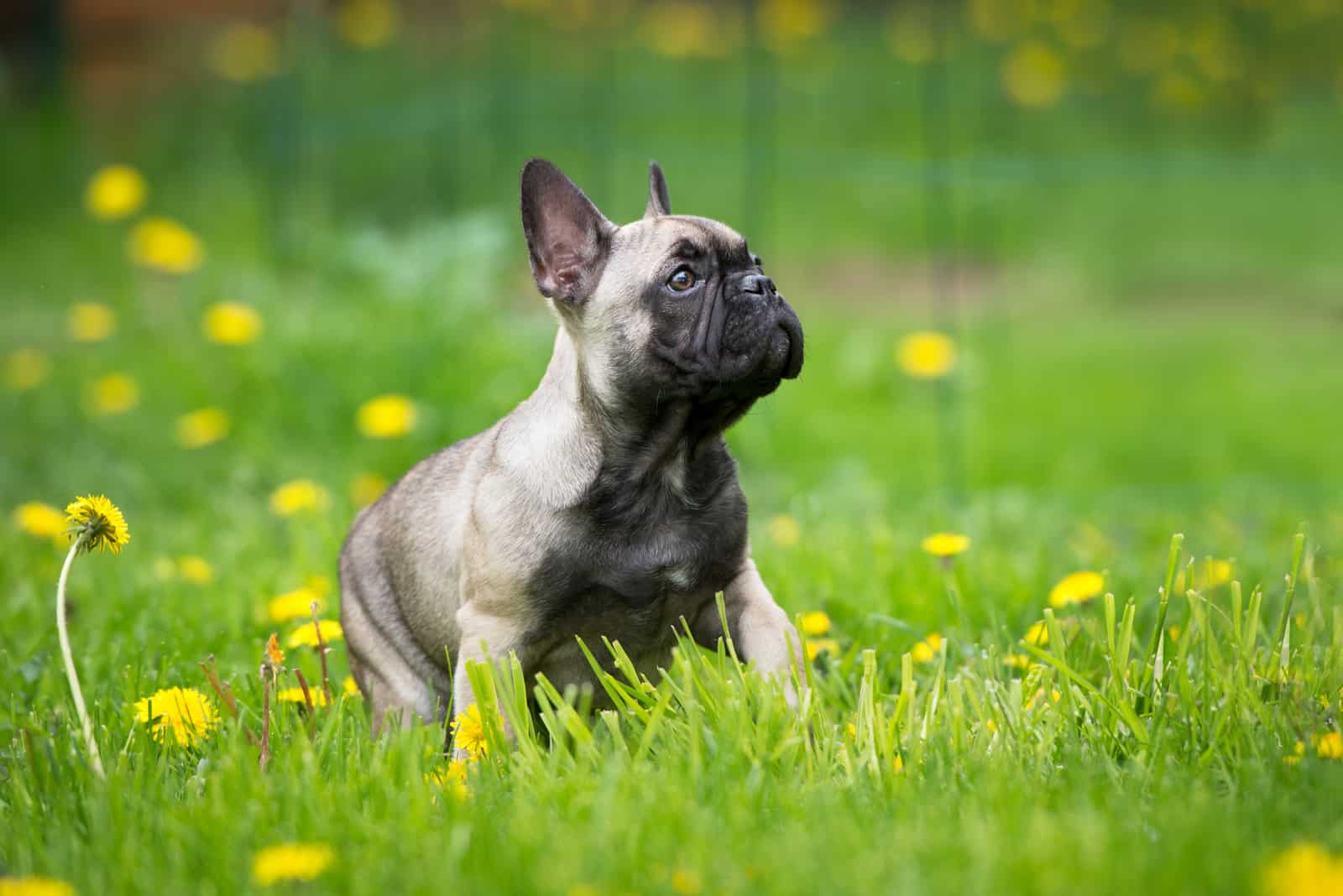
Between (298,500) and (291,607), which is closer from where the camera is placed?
(291,607)

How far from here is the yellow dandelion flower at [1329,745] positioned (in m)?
2.44

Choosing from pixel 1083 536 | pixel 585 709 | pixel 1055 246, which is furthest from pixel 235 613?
pixel 1055 246

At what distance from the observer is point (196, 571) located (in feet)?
15.1

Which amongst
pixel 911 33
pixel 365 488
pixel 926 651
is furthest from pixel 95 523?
pixel 911 33

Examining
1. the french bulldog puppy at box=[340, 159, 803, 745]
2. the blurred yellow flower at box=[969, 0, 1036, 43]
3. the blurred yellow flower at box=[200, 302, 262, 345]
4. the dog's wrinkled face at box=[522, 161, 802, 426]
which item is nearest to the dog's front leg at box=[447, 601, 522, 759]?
the french bulldog puppy at box=[340, 159, 803, 745]

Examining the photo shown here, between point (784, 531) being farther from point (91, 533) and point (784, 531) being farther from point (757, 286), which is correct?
point (91, 533)

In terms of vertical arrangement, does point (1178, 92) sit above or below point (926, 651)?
above

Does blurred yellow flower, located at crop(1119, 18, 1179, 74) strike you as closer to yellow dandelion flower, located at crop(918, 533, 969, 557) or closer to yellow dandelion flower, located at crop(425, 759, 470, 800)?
yellow dandelion flower, located at crop(918, 533, 969, 557)

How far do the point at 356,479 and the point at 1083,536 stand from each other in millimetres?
2946

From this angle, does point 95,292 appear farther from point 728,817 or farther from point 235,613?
point 728,817

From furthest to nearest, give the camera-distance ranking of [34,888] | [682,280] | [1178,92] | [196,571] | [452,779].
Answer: [1178,92] → [196,571] → [682,280] → [452,779] → [34,888]

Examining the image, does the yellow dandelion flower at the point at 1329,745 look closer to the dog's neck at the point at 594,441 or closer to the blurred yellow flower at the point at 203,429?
the dog's neck at the point at 594,441

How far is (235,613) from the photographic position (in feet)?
13.6

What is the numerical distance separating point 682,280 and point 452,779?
4.48 ft
